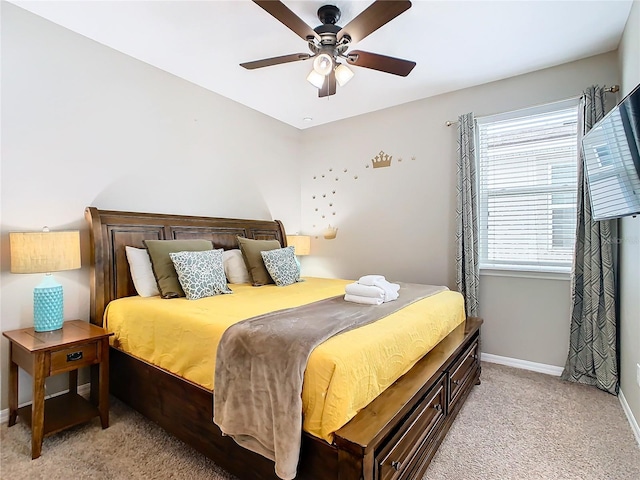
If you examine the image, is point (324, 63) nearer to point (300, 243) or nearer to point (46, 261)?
point (46, 261)

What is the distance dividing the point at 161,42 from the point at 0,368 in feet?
8.76

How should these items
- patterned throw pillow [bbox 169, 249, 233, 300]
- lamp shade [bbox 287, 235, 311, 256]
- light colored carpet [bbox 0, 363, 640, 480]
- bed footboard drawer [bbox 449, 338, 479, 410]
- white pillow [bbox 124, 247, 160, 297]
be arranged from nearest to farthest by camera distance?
light colored carpet [bbox 0, 363, 640, 480] → bed footboard drawer [bbox 449, 338, 479, 410] → patterned throw pillow [bbox 169, 249, 233, 300] → white pillow [bbox 124, 247, 160, 297] → lamp shade [bbox 287, 235, 311, 256]

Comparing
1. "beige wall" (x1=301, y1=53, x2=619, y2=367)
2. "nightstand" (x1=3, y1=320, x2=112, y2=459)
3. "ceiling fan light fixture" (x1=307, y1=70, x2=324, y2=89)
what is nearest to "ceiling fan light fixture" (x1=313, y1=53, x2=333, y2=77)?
"ceiling fan light fixture" (x1=307, y1=70, x2=324, y2=89)

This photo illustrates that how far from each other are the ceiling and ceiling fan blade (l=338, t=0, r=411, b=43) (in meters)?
0.31

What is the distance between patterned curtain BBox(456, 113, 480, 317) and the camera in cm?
332

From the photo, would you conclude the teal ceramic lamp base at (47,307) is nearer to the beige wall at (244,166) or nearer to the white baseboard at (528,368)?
the beige wall at (244,166)

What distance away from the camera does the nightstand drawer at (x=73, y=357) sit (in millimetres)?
1996

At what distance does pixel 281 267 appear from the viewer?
3.30m

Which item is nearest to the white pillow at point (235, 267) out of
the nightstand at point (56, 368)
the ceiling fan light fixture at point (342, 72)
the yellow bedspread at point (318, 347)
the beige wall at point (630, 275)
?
the yellow bedspread at point (318, 347)

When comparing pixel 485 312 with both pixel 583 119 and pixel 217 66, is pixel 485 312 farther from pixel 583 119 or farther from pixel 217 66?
pixel 217 66

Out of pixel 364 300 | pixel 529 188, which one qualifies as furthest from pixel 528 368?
pixel 364 300

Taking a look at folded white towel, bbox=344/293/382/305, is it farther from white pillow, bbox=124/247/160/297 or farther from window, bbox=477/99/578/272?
window, bbox=477/99/578/272

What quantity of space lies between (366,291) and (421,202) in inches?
75.6

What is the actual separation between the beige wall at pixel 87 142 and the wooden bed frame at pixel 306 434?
20 centimetres
